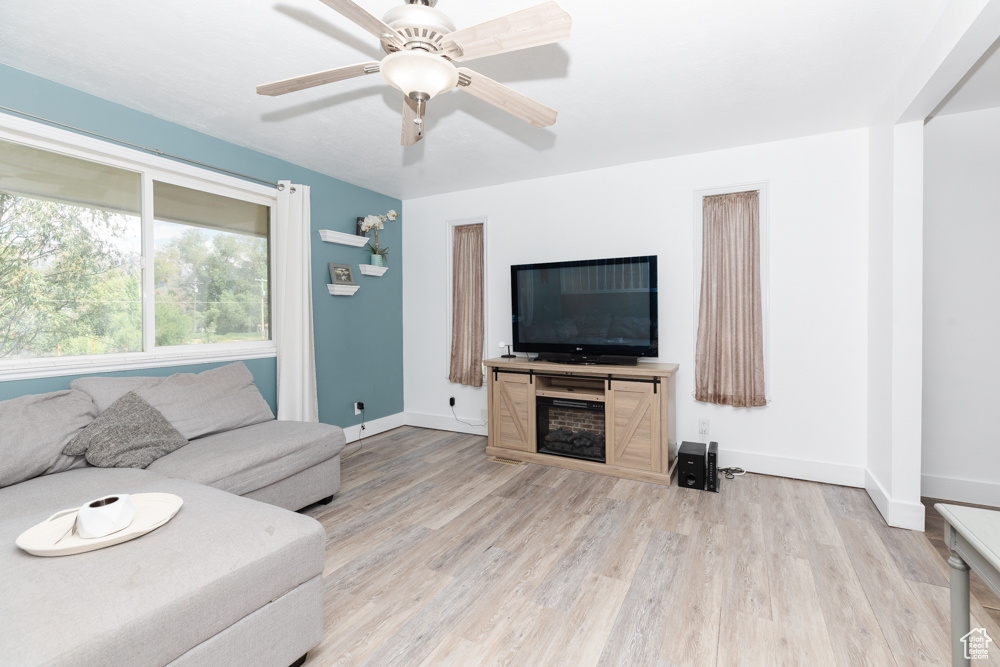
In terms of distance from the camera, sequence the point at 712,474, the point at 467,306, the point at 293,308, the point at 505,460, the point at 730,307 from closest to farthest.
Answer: the point at 712,474 → the point at 730,307 → the point at 293,308 → the point at 505,460 → the point at 467,306

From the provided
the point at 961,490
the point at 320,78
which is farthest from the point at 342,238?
the point at 961,490

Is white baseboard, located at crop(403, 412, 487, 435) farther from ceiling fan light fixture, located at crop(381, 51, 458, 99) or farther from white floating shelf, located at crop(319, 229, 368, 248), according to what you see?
ceiling fan light fixture, located at crop(381, 51, 458, 99)

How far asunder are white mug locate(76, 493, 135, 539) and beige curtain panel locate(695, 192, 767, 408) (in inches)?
136

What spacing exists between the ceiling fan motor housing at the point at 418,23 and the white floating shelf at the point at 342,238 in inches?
107

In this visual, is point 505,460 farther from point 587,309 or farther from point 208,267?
point 208,267

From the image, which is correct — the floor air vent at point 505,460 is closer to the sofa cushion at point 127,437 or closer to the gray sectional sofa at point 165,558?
the gray sectional sofa at point 165,558

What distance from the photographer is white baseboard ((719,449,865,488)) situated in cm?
312

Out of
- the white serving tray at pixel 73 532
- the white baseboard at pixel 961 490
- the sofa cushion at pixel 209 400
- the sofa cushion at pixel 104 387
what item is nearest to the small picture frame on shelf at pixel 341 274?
the sofa cushion at pixel 209 400

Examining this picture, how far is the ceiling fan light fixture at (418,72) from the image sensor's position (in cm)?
142

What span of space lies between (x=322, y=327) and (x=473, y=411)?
5.48ft

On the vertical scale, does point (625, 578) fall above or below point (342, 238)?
below

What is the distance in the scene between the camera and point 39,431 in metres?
2.08

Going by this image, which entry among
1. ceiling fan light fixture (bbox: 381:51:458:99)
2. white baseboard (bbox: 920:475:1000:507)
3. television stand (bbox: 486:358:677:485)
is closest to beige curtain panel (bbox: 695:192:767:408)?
television stand (bbox: 486:358:677:485)

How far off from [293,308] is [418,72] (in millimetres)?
2550
